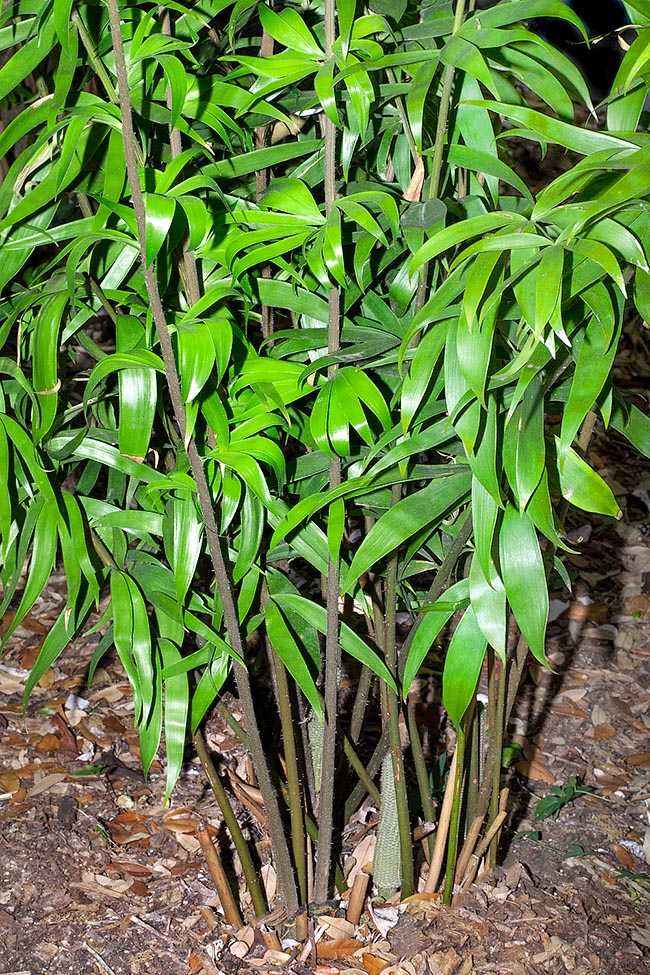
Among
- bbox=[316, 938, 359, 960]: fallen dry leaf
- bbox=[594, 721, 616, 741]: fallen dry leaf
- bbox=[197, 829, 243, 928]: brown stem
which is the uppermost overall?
bbox=[197, 829, 243, 928]: brown stem

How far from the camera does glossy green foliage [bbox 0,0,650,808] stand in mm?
669

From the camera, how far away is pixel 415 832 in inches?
46.1

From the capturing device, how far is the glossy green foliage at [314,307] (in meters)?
0.67

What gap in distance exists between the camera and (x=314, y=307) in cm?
87

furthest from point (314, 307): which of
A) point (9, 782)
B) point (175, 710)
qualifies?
point (9, 782)

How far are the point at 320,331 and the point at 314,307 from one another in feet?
0.08

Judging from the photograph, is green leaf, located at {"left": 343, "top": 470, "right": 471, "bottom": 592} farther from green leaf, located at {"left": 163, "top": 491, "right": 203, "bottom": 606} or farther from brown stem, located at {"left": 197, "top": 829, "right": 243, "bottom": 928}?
brown stem, located at {"left": 197, "top": 829, "right": 243, "bottom": 928}

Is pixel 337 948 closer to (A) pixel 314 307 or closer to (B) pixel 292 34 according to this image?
(A) pixel 314 307

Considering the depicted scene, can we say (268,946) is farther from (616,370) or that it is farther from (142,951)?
(616,370)

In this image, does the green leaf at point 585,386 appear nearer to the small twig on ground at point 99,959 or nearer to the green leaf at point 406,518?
the green leaf at point 406,518

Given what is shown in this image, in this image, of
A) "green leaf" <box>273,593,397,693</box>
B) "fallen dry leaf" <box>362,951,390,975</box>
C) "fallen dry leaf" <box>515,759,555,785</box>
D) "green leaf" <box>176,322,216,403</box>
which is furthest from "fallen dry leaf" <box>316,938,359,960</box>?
"green leaf" <box>176,322,216,403</box>

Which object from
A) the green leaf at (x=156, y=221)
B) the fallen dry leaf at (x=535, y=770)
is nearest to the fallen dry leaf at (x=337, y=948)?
the fallen dry leaf at (x=535, y=770)

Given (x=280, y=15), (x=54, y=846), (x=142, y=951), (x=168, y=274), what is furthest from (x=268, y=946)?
(x=280, y=15)

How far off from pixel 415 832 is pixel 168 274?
0.76 meters
